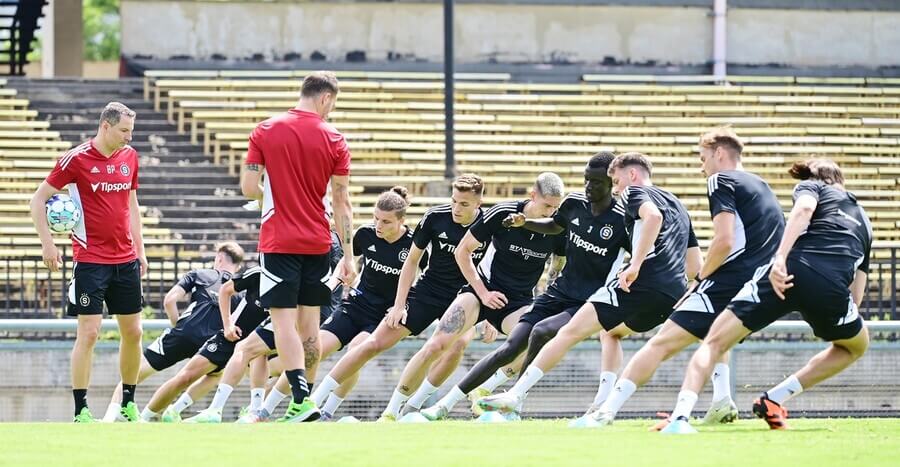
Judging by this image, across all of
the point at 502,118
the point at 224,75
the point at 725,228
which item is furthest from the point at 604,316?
the point at 224,75

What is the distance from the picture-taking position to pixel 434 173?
78.6ft

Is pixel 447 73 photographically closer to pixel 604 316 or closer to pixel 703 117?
pixel 703 117

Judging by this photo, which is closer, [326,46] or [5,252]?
[5,252]

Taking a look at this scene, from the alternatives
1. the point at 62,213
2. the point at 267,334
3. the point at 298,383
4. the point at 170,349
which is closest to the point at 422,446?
the point at 298,383

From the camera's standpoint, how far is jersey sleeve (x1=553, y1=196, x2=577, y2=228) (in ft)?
35.6

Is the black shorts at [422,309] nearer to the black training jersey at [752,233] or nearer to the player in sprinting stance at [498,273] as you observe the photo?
→ the player in sprinting stance at [498,273]

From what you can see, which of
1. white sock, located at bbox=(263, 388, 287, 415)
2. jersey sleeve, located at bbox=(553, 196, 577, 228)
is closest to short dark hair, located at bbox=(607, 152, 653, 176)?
jersey sleeve, located at bbox=(553, 196, 577, 228)

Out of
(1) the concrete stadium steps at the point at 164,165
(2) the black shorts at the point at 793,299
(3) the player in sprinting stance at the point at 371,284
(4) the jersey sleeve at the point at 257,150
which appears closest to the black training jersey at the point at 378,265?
(3) the player in sprinting stance at the point at 371,284

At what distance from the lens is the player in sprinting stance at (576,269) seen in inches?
420

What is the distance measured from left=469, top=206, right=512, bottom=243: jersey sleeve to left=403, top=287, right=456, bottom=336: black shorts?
0.95 m

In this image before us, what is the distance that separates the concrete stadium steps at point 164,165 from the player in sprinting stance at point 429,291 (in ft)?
28.8

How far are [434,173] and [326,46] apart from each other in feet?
19.8

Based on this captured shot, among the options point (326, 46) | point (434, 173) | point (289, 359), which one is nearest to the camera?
point (289, 359)

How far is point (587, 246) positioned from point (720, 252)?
200 cm
